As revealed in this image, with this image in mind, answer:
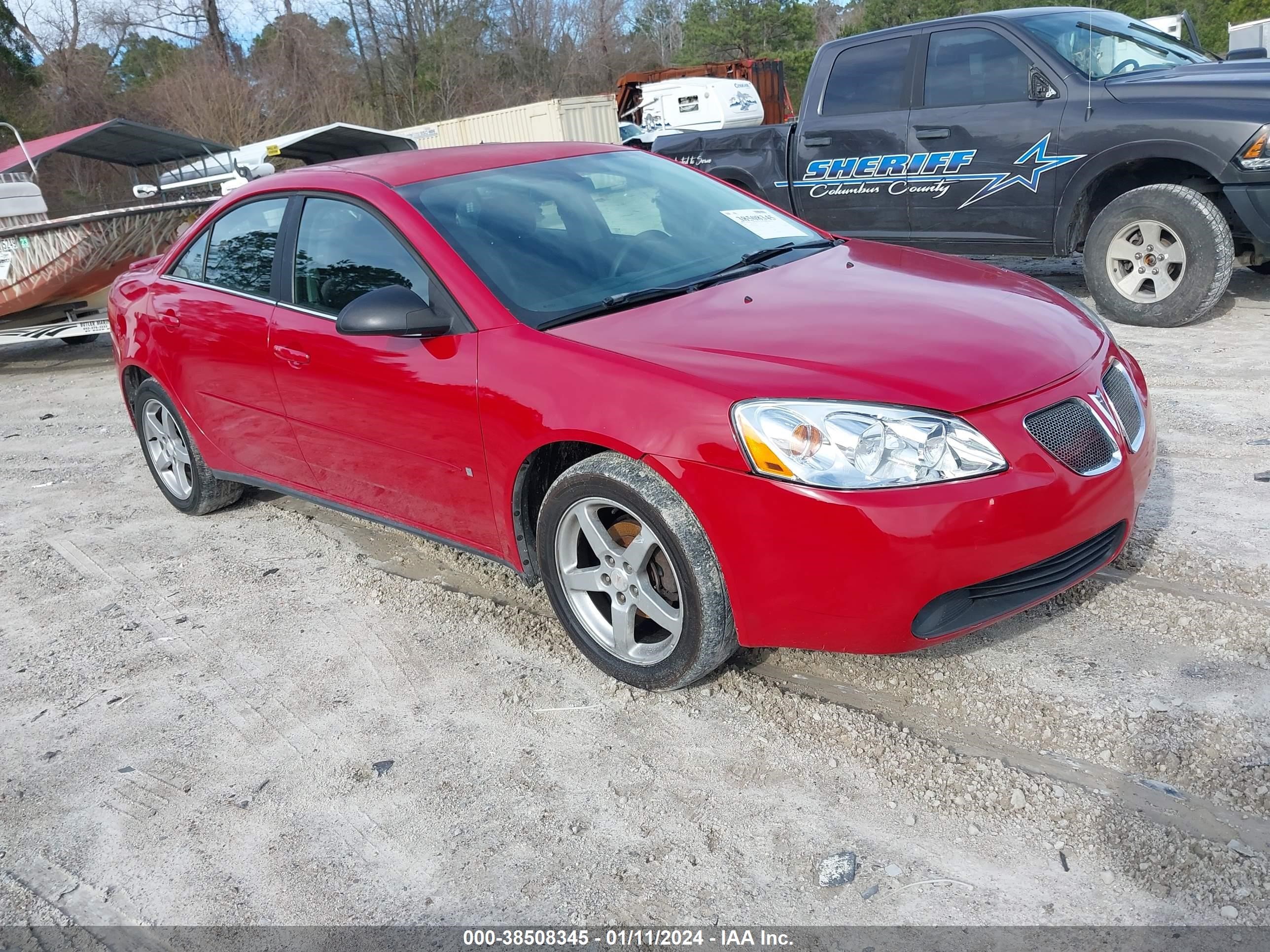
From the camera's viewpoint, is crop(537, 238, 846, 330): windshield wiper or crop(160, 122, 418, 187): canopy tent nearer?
crop(537, 238, 846, 330): windshield wiper

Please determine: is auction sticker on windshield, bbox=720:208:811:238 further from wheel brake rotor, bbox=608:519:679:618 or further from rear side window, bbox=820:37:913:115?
rear side window, bbox=820:37:913:115

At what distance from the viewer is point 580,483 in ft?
9.91

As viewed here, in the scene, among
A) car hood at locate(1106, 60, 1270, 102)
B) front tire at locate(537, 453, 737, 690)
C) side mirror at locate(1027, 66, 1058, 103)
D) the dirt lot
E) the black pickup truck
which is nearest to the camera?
the dirt lot

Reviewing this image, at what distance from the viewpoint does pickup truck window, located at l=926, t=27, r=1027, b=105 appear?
6.99 m

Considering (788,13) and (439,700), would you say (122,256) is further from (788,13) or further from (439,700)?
(788,13)

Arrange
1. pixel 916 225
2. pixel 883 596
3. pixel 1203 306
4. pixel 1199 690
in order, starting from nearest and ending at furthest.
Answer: pixel 883 596 → pixel 1199 690 → pixel 1203 306 → pixel 916 225

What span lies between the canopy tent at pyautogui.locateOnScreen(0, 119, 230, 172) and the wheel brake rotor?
8.57 meters

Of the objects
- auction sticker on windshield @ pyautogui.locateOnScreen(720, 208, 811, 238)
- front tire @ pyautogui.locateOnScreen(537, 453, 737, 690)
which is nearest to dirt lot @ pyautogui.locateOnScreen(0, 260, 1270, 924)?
front tire @ pyautogui.locateOnScreen(537, 453, 737, 690)

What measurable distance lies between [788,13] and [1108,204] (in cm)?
4589

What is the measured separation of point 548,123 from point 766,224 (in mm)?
21511

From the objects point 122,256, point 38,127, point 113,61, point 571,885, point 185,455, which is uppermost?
point 113,61

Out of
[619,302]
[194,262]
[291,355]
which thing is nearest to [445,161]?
[291,355]

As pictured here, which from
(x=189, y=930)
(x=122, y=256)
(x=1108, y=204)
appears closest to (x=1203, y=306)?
(x=1108, y=204)

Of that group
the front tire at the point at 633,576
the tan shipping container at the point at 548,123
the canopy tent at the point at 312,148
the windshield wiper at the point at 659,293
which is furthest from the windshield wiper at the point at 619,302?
the tan shipping container at the point at 548,123
